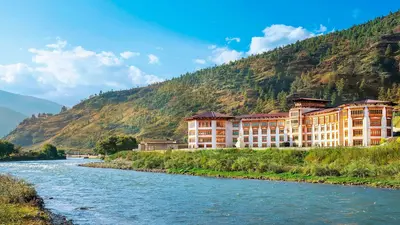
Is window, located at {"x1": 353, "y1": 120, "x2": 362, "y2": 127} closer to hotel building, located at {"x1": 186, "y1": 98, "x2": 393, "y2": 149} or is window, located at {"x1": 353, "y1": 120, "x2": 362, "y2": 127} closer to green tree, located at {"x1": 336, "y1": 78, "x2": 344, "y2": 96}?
hotel building, located at {"x1": 186, "y1": 98, "x2": 393, "y2": 149}

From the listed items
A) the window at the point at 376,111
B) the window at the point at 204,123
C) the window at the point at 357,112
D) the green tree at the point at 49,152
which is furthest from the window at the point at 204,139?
the green tree at the point at 49,152

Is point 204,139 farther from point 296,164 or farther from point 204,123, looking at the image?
point 296,164

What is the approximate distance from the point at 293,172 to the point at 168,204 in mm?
32806

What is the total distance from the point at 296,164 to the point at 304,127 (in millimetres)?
37413

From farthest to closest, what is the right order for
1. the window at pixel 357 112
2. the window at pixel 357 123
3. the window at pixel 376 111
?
the window at pixel 357 123, the window at pixel 357 112, the window at pixel 376 111

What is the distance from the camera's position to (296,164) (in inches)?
3105

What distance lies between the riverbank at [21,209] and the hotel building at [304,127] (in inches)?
2962

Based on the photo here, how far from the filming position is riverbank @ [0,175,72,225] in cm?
2564

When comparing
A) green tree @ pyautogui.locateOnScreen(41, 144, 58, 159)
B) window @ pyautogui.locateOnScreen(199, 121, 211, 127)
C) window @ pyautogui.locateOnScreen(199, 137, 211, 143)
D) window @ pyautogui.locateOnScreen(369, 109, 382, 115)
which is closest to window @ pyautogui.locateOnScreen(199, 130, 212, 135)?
window @ pyautogui.locateOnScreen(199, 137, 211, 143)

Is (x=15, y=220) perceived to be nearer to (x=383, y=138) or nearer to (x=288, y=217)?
(x=288, y=217)

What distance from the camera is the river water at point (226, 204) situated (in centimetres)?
3416

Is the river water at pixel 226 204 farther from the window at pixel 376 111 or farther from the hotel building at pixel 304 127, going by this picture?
the window at pixel 376 111

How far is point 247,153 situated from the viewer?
93750 millimetres

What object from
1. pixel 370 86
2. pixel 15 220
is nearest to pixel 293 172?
pixel 15 220
